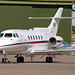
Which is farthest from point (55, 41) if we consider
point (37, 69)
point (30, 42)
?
point (37, 69)

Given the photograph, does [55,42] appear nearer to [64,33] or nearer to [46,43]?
[46,43]

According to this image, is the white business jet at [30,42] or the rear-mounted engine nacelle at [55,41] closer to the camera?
the white business jet at [30,42]

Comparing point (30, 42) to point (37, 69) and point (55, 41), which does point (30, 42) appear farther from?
point (37, 69)

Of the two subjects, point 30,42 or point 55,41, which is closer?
point 30,42

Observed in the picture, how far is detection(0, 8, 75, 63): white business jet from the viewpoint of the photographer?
27.4 m

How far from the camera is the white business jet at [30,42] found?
27.4 metres

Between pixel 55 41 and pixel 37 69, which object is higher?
pixel 55 41

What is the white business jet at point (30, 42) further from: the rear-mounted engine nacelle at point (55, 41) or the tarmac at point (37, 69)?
the tarmac at point (37, 69)

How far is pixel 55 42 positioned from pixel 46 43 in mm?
1121

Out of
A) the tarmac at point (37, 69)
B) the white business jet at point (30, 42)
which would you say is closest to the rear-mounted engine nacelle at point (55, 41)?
the white business jet at point (30, 42)

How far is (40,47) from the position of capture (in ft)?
101

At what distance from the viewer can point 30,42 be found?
29.9 meters

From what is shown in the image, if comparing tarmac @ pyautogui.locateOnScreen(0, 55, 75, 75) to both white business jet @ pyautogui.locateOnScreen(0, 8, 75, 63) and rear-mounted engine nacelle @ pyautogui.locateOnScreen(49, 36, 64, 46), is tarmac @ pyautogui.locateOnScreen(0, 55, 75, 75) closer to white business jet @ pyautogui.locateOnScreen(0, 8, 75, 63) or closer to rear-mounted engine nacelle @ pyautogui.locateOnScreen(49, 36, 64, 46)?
white business jet @ pyautogui.locateOnScreen(0, 8, 75, 63)

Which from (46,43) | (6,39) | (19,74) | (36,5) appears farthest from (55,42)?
(36,5)
